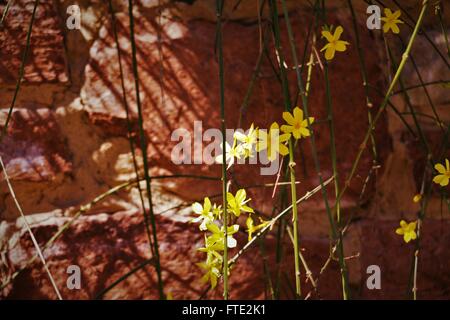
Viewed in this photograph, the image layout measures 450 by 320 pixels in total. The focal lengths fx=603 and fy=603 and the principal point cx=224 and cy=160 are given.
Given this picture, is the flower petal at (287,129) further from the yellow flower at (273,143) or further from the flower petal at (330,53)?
the flower petal at (330,53)

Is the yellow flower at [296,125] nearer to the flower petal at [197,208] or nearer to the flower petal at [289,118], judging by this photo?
the flower petal at [289,118]

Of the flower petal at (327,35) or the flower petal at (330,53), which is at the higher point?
the flower petal at (327,35)

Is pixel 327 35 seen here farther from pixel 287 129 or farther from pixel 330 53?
pixel 287 129

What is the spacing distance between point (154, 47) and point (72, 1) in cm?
15

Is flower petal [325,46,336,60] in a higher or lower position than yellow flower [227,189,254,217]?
higher

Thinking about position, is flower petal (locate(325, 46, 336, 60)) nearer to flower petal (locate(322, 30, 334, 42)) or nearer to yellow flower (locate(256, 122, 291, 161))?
flower petal (locate(322, 30, 334, 42))

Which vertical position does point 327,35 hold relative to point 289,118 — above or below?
above

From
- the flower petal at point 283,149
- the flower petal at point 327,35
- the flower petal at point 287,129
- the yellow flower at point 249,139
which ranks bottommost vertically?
the flower petal at point 283,149

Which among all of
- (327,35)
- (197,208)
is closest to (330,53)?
(327,35)

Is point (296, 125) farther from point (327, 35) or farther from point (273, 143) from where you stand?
point (327, 35)

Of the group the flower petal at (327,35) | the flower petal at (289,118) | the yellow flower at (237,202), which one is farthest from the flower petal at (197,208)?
→ the flower petal at (327,35)

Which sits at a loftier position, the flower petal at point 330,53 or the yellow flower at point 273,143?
the flower petal at point 330,53

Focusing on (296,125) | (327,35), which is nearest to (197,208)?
(296,125)

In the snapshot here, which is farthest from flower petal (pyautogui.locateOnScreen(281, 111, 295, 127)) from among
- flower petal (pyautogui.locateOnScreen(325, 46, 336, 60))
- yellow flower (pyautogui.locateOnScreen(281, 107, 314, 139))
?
flower petal (pyautogui.locateOnScreen(325, 46, 336, 60))
